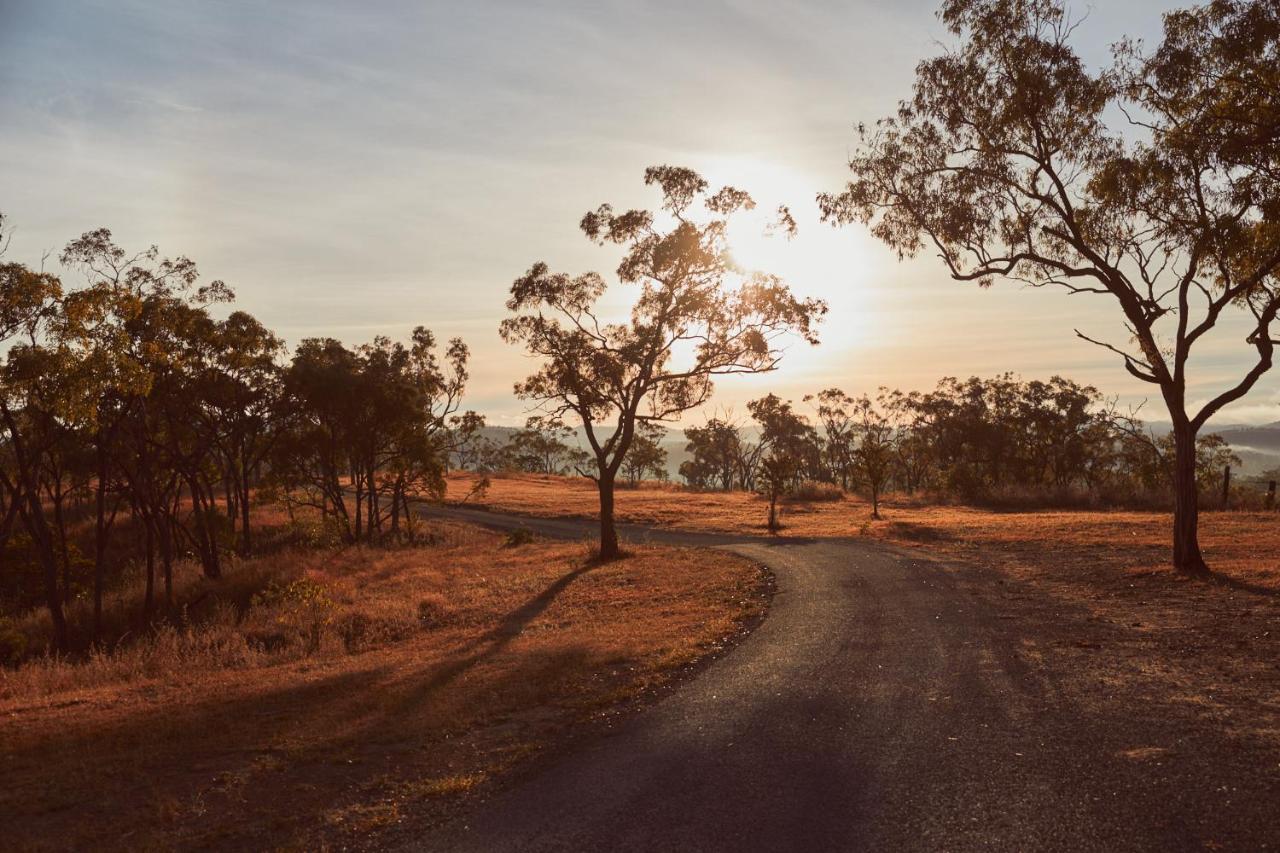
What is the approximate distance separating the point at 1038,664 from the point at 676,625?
712 cm

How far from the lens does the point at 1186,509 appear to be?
62.3ft

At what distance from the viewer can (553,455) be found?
156875 millimetres

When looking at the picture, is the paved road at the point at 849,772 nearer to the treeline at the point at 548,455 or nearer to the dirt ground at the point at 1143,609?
the dirt ground at the point at 1143,609

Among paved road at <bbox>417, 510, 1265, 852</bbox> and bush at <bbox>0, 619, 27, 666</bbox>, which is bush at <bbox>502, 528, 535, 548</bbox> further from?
paved road at <bbox>417, 510, 1265, 852</bbox>

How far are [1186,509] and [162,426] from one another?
39.2 metres

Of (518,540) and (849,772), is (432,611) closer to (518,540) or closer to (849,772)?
(849,772)

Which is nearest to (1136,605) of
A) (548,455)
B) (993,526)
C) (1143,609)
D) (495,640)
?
(1143,609)

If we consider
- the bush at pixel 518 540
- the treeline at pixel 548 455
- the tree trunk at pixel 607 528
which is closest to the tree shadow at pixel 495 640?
the tree trunk at pixel 607 528

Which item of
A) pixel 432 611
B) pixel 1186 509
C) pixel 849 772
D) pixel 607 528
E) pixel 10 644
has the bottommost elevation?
pixel 10 644

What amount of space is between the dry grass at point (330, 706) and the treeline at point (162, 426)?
693 cm

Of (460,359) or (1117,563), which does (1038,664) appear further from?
(460,359)

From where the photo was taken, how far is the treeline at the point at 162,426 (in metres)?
19.1

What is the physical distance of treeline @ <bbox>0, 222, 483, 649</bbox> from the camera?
752 inches

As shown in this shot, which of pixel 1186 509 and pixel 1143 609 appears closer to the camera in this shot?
pixel 1143 609
